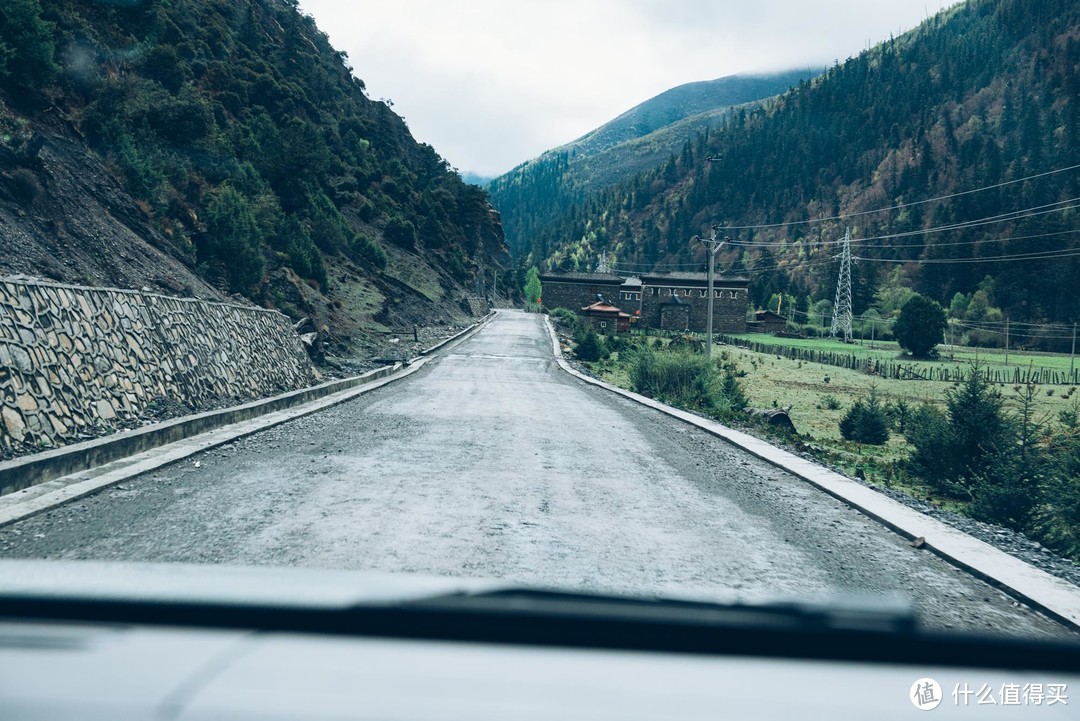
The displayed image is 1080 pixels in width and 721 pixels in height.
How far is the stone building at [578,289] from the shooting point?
365ft

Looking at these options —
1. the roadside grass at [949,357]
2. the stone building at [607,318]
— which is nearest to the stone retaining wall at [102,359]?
the roadside grass at [949,357]

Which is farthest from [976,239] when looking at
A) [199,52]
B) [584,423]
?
[584,423]

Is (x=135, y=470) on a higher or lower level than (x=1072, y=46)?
lower

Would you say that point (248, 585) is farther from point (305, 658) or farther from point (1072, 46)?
point (1072, 46)

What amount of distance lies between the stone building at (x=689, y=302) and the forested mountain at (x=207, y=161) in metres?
45.2

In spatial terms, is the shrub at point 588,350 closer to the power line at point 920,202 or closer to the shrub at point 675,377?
the shrub at point 675,377

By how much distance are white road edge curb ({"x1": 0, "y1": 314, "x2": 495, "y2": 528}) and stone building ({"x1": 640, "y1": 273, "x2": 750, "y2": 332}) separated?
97.7 m

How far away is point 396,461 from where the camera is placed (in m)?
8.97

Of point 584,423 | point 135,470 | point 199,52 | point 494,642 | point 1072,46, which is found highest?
point 1072,46

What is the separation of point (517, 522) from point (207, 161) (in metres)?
33.1

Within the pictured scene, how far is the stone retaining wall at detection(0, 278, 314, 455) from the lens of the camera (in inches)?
324

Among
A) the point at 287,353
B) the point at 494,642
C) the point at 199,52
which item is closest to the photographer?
the point at 494,642

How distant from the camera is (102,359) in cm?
1020

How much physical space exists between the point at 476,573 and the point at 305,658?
9.61ft
